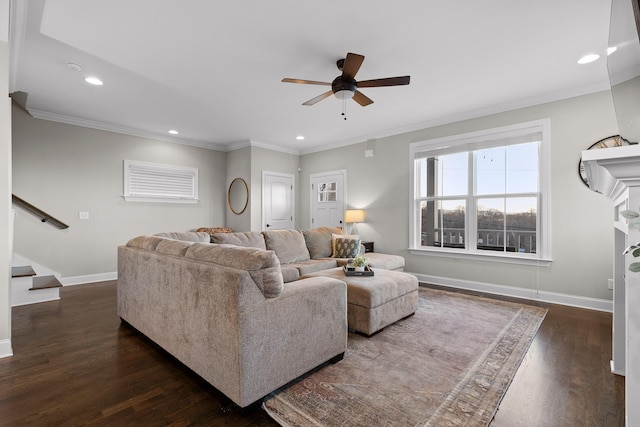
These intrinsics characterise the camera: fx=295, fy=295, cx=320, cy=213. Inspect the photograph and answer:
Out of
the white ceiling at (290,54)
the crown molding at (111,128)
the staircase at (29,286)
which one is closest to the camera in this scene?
the white ceiling at (290,54)

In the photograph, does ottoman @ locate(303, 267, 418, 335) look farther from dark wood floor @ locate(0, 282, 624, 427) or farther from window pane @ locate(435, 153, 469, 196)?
window pane @ locate(435, 153, 469, 196)

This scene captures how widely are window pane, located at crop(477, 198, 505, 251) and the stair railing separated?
6235mm

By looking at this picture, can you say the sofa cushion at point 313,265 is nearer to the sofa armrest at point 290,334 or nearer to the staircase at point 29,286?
the sofa armrest at point 290,334

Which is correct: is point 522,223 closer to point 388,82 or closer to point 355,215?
point 355,215

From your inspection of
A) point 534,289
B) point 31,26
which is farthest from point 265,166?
point 534,289

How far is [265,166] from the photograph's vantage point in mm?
6258

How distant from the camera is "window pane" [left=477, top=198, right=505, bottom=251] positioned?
4191mm

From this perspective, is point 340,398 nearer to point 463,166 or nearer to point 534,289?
point 534,289

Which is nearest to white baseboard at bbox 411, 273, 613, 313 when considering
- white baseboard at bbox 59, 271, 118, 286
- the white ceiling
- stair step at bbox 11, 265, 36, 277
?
the white ceiling

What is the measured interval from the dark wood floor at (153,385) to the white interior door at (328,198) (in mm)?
3906

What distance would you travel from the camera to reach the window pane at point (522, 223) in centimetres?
394

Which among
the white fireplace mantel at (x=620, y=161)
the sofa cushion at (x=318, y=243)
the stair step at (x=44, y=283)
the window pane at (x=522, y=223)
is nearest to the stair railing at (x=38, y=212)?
the stair step at (x=44, y=283)

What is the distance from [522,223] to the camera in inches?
159

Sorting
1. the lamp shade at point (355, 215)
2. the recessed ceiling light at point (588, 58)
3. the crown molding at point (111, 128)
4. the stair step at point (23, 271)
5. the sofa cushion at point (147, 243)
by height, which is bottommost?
the stair step at point (23, 271)
